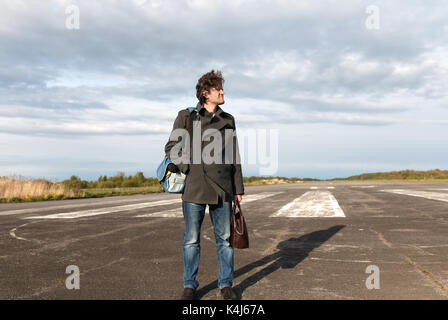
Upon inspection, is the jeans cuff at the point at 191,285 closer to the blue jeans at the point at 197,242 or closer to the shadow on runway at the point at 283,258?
the blue jeans at the point at 197,242

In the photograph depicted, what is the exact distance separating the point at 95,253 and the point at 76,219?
4.47 m

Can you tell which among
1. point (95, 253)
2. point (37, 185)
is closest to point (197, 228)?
point (95, 253)

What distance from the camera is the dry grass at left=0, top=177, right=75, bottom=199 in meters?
18.5

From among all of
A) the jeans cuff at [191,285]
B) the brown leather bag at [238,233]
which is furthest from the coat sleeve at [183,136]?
the jeans cuff at [191,285]

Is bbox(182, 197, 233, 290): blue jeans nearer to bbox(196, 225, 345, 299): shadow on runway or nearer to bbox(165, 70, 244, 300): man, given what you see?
bbox(165, 70, 244, 300): man

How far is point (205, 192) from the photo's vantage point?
140 inches

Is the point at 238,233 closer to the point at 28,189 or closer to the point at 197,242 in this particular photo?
the point at 197,242

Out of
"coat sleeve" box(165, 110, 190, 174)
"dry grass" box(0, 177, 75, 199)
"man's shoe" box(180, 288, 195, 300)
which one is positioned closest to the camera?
"man's shoe" box(180, 288, 195, 300)

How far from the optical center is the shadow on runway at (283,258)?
153 inches

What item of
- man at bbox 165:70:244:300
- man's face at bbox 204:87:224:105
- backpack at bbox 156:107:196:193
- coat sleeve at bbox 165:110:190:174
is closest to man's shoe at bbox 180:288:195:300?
man at bbox 165:70:244:300

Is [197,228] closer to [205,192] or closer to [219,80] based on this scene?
[205,192]

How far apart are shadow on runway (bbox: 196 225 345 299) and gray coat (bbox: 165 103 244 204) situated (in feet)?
3.19

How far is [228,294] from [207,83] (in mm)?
2057

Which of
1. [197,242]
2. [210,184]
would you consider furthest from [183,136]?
[197,242]
